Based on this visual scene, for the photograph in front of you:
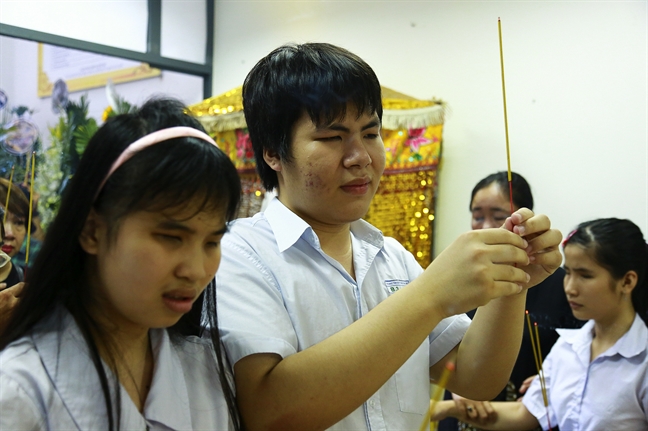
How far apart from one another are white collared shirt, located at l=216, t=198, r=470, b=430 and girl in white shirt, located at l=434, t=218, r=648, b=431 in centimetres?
95

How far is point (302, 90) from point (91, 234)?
45cm

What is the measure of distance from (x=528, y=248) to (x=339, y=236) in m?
0.35

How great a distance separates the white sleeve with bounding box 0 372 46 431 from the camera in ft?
2.33

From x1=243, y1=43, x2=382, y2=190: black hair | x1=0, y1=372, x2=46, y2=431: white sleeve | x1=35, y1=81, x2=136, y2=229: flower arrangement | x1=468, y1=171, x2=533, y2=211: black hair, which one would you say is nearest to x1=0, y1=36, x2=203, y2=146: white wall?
x1=35, y1=81, x2=136, y2=229: flower arrangement

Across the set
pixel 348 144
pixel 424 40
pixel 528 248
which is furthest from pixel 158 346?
pixel 424 40

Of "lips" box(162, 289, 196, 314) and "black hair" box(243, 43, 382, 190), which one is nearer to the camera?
"lips" box(162, 289, 196, 314)

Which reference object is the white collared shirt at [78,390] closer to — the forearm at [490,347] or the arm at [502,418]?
the forearm at [490,347]

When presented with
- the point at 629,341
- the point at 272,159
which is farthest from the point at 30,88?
the point at 629,341

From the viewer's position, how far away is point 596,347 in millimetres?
2051

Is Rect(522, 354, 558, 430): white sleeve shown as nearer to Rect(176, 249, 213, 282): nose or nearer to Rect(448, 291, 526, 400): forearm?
Rect(448, 291, 526, 400): forearm

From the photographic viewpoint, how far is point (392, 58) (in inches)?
132

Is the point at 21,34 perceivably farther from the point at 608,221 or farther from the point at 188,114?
the point at 608,221

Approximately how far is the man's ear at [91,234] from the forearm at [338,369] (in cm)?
28

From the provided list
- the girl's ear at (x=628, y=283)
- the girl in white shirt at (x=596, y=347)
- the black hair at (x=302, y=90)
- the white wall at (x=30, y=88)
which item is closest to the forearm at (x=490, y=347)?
the black hair at (x=302, y=90)
